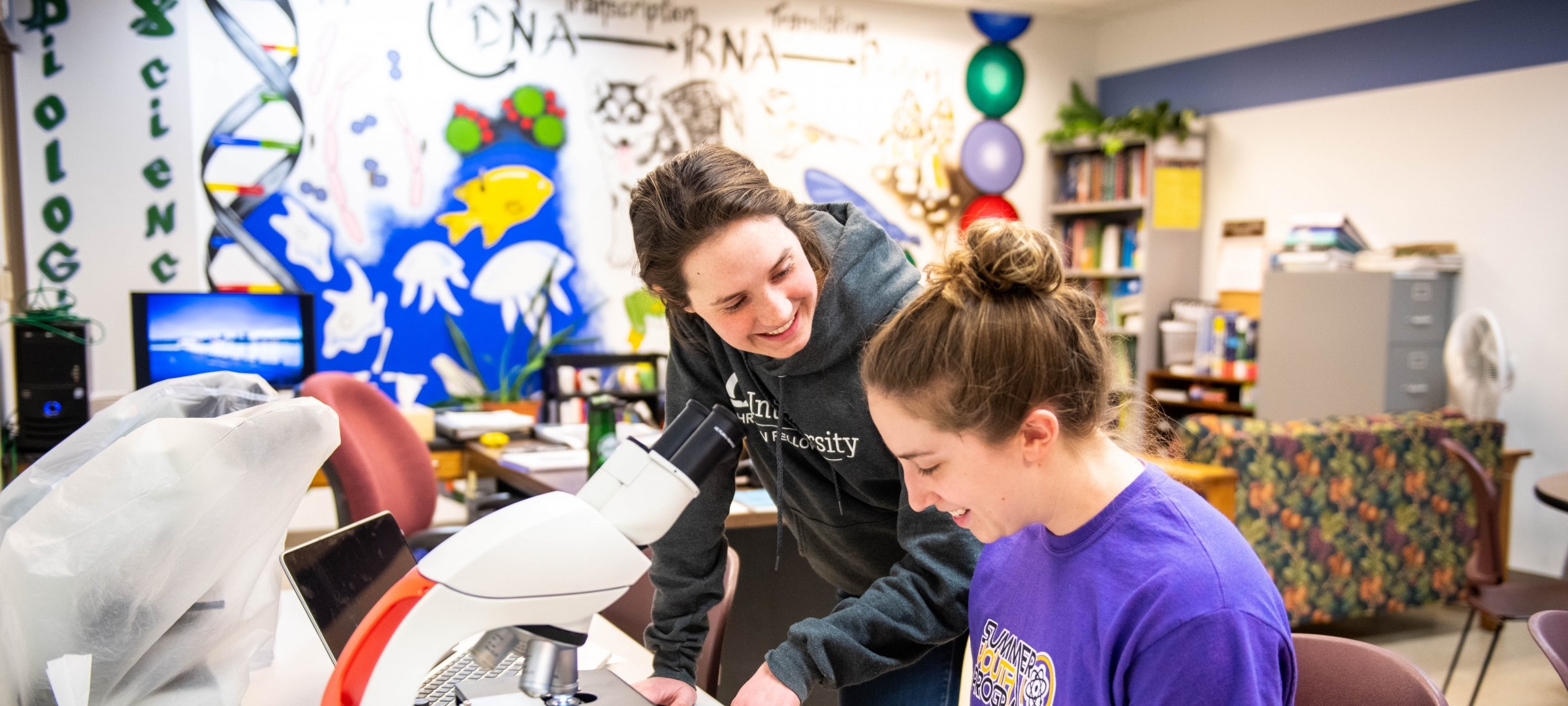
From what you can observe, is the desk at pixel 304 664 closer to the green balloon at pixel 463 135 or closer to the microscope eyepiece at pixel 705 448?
the microscope eyepiece at pixel 705 448

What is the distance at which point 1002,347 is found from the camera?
1005mm

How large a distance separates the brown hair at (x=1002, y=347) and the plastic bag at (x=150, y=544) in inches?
24.5

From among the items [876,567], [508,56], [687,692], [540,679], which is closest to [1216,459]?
[876,567]

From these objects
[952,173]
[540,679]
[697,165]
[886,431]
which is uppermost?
[952,173]

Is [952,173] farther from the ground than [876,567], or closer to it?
farther from the ground

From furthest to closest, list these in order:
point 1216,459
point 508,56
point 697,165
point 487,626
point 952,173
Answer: point 952,173 → point 508,56 → point 1216,459 → point 697,165 → point 487,626

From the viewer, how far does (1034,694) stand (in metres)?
1.07

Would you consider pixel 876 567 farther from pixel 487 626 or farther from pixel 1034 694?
pixel 487 626

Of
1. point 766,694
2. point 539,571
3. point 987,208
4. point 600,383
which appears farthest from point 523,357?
point 539,571

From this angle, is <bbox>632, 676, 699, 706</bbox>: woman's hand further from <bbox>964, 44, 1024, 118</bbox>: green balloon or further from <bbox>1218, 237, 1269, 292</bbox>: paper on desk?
<bbox>964, 44, 1024, 118</bbox>: green balloon

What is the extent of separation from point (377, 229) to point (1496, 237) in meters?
4.77

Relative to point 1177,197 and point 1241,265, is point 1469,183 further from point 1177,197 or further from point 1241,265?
point 1177,197

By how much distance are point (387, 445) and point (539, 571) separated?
7.03 feet

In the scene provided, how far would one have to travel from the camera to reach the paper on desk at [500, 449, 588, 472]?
9.33 feet
